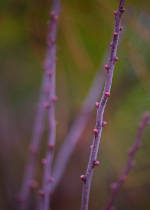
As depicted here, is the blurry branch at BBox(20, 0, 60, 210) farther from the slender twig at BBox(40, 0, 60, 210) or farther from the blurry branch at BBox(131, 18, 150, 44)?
the blurry branch at BBox(131, 18, 150, 44)

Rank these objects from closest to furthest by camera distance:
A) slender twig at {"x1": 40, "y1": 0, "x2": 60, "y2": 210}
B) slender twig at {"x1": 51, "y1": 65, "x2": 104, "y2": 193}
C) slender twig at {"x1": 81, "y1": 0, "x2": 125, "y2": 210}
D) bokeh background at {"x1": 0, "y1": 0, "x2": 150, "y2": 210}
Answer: slender twig at {"x1": 81, "y1": 0, "x2": 125, "y2": 210} < slender twig at {"x1": 40, "y1": 0, "x2": 60, "y2": 210} < slender twig at {"x1": 51, "y1": 65, "x2": 104, "y2": 193} < bokeh background at {"x1": 0, "y1": 0, "x2": 150, "y2": 210}

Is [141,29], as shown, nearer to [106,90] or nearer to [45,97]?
[45,97]

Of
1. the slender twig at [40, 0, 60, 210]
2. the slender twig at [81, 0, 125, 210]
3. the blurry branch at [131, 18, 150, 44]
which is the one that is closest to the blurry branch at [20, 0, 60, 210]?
the slender twig at [40, 0, 60, 210]

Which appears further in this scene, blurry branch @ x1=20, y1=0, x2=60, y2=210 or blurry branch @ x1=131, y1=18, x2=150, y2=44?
blurry branch @ x1=131, y1=18, x2=150, y2=44

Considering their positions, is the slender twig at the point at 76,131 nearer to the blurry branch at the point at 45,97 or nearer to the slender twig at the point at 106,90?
the blurry branch at the point at 45,97

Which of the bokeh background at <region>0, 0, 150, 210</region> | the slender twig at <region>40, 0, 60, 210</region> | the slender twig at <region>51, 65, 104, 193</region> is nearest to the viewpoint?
the slender twig at <region>40, 0, 60, 210</region>

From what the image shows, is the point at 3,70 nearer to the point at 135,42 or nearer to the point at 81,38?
the point at 81,38

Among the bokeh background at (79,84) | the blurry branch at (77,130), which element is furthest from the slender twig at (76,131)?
the bokeh background at (79,84)

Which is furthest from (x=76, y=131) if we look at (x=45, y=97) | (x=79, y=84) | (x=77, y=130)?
(x=79, y=84)
